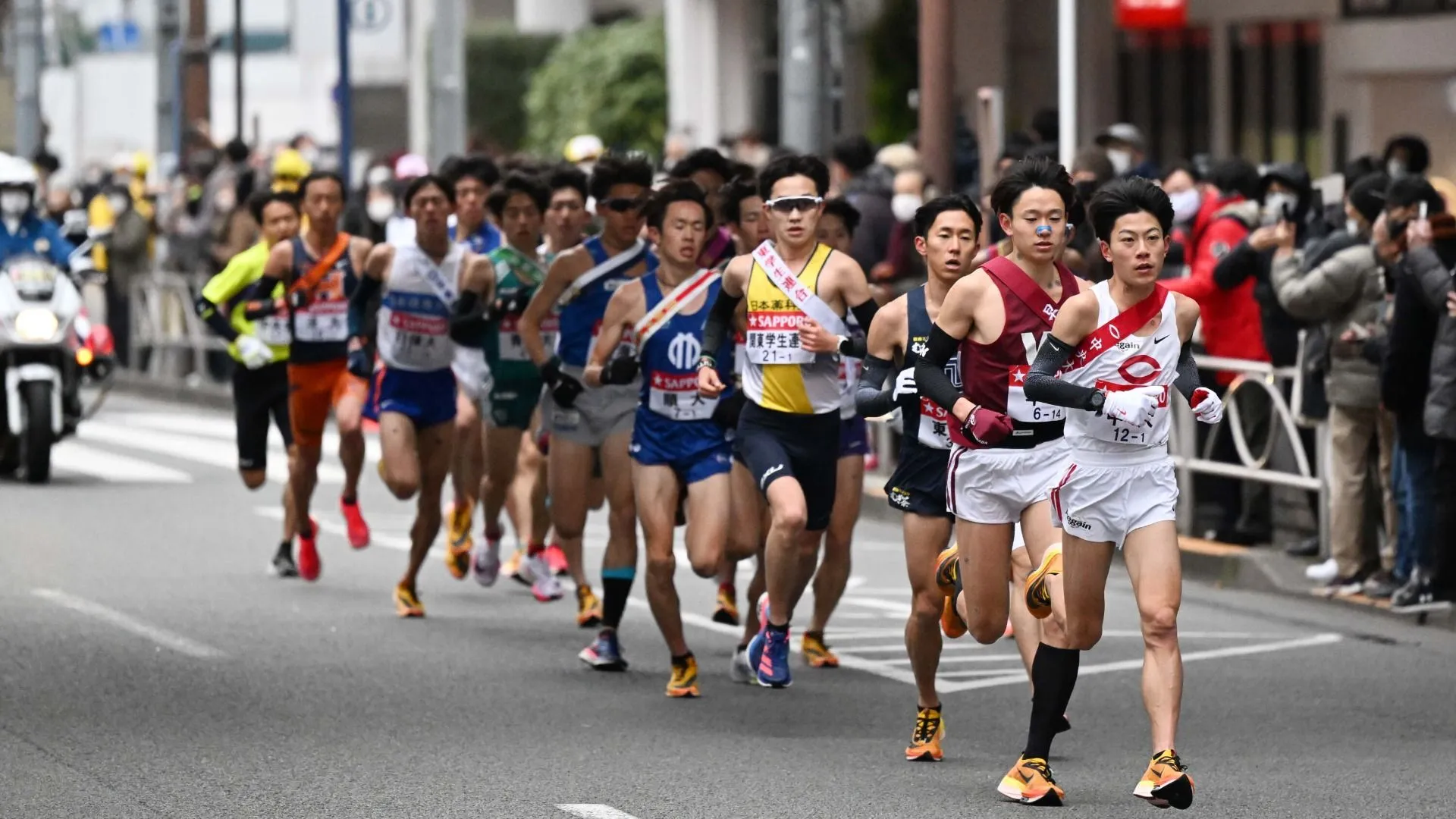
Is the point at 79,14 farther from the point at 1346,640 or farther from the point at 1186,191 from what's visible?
the point at 1346,640

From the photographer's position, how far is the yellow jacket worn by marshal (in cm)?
1069

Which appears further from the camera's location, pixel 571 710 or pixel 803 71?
pixel 803 71

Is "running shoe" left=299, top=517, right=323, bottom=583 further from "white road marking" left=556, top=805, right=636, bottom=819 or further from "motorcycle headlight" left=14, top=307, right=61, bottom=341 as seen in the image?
"white road marking" left=556, top=805, right=636, bottom=819

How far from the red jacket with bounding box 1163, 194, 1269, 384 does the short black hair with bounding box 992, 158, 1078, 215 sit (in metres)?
5.79

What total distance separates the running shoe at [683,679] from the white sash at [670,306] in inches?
50.3

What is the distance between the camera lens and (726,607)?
13.2m

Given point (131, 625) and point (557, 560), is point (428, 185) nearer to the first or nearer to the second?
point (557, 560)

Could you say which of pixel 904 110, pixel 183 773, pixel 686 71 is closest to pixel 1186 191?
pixel 183 773

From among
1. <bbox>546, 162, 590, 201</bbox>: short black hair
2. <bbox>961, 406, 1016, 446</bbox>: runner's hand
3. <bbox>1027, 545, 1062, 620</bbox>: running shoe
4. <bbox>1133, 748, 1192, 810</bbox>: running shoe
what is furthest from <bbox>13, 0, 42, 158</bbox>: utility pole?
<bbox>1133, 748, 1192, 810</bbox>: running shoe

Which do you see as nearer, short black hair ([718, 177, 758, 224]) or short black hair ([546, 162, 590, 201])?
short black hair ([718, 177, 758, 224])

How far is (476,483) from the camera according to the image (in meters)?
15.0

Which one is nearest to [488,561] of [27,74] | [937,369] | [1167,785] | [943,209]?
[943,209]

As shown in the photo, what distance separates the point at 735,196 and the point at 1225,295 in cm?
395

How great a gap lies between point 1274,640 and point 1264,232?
238 centimetres
